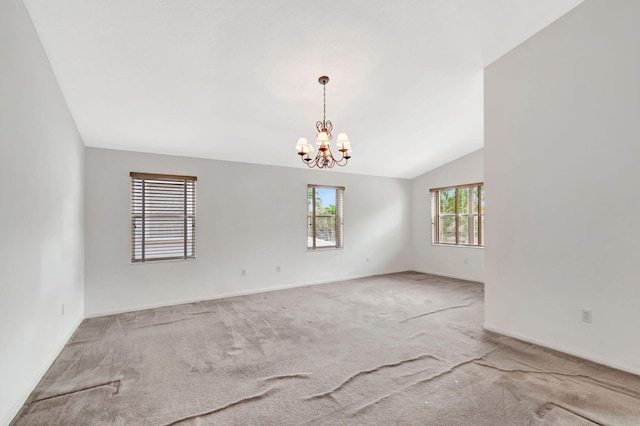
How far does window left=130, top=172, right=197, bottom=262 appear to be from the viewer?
15.2ft

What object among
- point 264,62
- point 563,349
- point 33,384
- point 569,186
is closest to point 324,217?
point 264,62

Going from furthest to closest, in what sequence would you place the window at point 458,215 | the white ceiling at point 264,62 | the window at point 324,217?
the window at point 458,215 < the window at point 324,217 < the white ceiling at point 264,62

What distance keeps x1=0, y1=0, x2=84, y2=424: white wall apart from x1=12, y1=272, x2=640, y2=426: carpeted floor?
0.32 m

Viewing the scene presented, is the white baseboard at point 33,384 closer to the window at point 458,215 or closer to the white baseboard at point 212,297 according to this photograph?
the white baseboard at point 212,297

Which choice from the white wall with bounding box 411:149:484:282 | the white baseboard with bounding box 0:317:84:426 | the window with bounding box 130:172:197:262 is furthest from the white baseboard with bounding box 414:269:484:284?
the white baseboard with bounding box 0:317:84:426

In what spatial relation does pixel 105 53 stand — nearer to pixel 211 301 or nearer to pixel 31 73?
pixel 31 73

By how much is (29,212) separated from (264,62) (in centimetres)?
249

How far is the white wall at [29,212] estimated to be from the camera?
1.98 m

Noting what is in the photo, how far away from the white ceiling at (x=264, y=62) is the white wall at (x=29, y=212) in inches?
16.0

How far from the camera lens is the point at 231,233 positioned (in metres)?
5.35

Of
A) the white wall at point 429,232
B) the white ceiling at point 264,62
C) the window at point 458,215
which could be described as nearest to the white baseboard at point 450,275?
the white wall at point 429,232

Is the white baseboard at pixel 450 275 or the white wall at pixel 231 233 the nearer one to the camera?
the white wall at pixel 231 233

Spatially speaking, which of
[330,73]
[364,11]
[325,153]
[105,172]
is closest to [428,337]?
[325,153]

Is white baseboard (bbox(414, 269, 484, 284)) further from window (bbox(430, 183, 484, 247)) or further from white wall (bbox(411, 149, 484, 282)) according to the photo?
window (bbox(430, 183, 484, 247))
